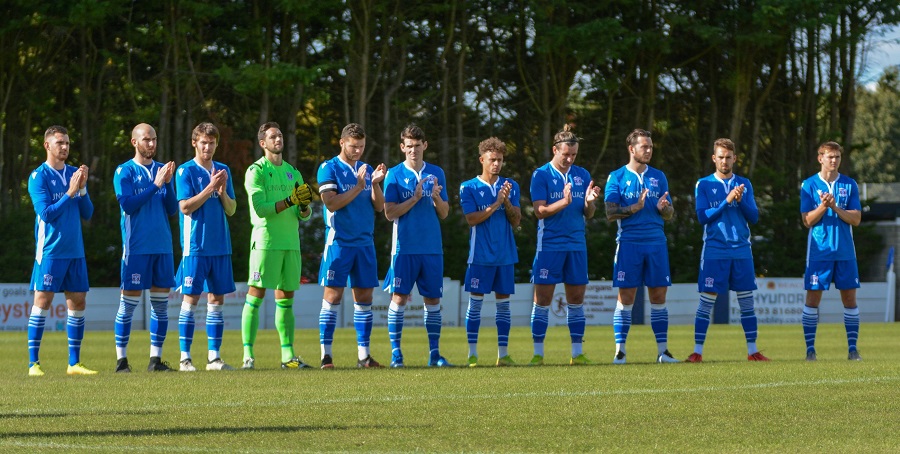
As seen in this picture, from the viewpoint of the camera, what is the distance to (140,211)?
445 inches

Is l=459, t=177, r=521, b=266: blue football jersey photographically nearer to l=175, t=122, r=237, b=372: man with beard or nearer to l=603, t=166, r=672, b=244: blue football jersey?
l=603, t=166, r=672, b=244: blue football jersey

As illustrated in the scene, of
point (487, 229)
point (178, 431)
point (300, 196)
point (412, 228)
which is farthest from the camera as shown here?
point (487, 229)

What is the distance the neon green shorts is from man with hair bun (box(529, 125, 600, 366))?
226cm

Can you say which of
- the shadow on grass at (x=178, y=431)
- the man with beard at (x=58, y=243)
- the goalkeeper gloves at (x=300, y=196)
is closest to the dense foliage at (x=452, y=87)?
the man with beard at (x=58, y=243)

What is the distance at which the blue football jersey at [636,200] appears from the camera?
40.5ft

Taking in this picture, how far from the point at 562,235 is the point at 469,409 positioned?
14.1 feet

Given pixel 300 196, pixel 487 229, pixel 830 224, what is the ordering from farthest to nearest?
1. pixel 830 224
2. pixel 487 229
3. pixel 300 196

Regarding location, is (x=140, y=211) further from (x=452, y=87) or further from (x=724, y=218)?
(x=452, y=87)

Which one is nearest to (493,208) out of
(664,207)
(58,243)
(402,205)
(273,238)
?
(402,205)

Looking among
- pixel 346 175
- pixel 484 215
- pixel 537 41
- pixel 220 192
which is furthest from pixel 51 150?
pixel 537 41

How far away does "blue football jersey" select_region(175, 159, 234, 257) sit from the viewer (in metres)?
11.3

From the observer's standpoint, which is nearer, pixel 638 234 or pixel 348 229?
pixel 348 229

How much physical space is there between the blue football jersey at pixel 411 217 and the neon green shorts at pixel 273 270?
978 millimetres

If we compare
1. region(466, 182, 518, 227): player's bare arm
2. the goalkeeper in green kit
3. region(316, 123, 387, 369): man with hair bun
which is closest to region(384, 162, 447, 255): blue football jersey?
region(316, 123, 387, 369): man with hair bun
